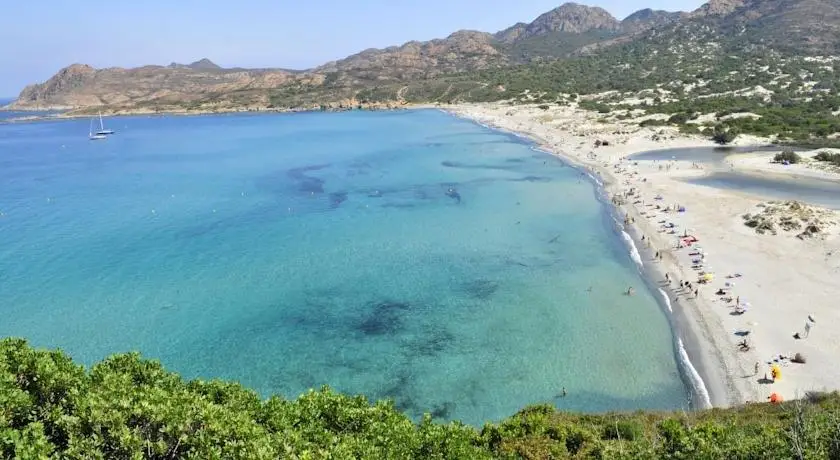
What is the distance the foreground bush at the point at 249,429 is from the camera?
12.3m

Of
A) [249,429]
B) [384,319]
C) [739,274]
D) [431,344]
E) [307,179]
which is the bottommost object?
[431,344]

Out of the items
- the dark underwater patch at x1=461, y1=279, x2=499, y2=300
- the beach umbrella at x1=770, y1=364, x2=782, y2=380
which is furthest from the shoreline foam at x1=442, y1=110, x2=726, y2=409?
the dark underwater patch at x1=461, y1=279, x2=499, y2=300

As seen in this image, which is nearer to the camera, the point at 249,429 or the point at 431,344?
the point at 249,429

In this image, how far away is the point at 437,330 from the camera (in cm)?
3381

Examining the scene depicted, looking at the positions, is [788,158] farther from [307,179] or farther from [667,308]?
[307,179]

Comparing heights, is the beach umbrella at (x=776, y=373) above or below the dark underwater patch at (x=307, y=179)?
below

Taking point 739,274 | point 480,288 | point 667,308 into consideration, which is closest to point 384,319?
point 480,288

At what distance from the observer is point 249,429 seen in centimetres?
1320

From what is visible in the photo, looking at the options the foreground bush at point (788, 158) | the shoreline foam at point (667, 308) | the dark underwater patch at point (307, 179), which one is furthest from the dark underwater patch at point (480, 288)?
→ the foreground bush at point (788, 158)

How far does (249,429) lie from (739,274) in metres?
37.4

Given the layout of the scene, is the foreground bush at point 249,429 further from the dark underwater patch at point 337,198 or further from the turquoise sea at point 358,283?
the dark underwater patch at point 337,198

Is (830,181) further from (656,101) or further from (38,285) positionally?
(38,285)

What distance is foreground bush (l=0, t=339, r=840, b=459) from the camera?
40.4 feet

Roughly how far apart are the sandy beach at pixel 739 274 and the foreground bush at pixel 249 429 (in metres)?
7.89
